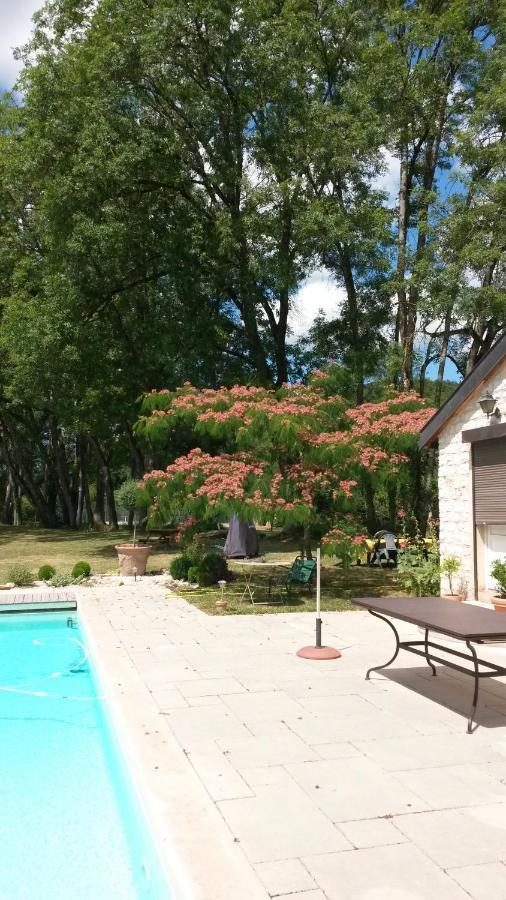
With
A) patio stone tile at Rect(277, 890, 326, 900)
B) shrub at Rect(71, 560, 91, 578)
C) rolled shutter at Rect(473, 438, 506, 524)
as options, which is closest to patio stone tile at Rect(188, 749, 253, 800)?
patio stone tile at Rect(277, 890, 326, 900)

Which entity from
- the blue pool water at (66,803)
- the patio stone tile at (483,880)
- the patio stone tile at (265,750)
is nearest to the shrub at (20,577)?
the blue pool water at (66,803)

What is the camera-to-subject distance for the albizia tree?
12.3 metres

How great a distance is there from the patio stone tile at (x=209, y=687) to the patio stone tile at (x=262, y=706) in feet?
0.59

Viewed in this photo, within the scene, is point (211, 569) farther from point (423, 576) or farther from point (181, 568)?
point (423, 576)

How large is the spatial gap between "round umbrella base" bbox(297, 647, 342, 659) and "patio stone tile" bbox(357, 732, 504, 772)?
8.78ft

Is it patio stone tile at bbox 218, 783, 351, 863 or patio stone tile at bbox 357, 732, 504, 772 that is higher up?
patio stone tile at bbox 357, 732, 504, 772

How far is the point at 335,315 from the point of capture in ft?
77.4

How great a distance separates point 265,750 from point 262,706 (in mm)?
1112

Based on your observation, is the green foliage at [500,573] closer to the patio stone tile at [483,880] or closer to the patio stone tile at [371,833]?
the patio stone tile at [371,833]

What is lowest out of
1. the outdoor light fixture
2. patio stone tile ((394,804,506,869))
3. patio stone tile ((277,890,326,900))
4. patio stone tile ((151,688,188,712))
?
patio stone tile ((277,890,326,900))

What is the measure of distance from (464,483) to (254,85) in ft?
49.7

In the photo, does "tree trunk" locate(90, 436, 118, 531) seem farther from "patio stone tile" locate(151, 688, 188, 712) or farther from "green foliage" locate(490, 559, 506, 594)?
"patio stone tile" locate(151, 688, 188, 712)

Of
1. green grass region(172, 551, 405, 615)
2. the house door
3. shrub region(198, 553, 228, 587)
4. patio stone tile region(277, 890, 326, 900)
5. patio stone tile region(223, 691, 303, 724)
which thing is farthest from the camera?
shrub region(198, 553, 228, 587)

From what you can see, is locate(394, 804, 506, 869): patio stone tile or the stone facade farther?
the stone facade
